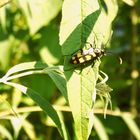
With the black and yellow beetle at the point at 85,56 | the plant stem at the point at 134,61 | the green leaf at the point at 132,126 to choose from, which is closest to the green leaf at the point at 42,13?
the green leaf at the point at 132,126

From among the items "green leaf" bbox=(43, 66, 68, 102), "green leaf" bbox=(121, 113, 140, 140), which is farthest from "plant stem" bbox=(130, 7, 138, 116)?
"green leaf" bbox=(43, 66, 68, 102)

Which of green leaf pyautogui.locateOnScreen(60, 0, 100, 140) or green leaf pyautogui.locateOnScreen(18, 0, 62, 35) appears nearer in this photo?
green leaf pyautogui.locateOnScreen(60, 0, 100, 140)

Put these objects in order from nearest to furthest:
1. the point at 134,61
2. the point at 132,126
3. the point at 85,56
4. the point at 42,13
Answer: the point at 85,56
the point at 42,13
the point at 132,126
the point at 134,61

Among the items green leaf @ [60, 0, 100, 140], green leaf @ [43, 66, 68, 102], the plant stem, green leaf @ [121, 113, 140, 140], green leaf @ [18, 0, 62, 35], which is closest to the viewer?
green leaf @ [60, 0, 100, 140]

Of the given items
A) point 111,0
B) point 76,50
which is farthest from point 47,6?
point 76,50

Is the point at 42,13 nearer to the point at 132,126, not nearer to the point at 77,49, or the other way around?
the point at 132,126

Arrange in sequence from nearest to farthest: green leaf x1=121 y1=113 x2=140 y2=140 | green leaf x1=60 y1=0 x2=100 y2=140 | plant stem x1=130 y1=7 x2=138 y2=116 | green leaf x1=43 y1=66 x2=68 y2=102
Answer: green leaf x1=60 y1=0 x2=100 y2=140 → green leaf x1=43 y1=66 x2=68 y2=102 → green leaf x1=121 y1=113 x2=140 y2=140 → plant stem x1=130 y1=7 x2=138 y2=116

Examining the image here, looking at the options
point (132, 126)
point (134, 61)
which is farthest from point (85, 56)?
point (134, 61)

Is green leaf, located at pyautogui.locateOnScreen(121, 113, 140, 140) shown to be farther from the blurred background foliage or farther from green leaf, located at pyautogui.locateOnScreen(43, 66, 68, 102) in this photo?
green leaf, located at pyautogui.locateOnScreen(43, 66, 68, 102)

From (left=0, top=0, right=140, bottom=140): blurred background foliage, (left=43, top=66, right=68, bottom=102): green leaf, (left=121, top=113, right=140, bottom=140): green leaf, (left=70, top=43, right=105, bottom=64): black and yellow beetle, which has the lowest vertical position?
(left=121, top=113, right=140, bottom=140): green leaf

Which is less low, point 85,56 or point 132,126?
point 85,56
